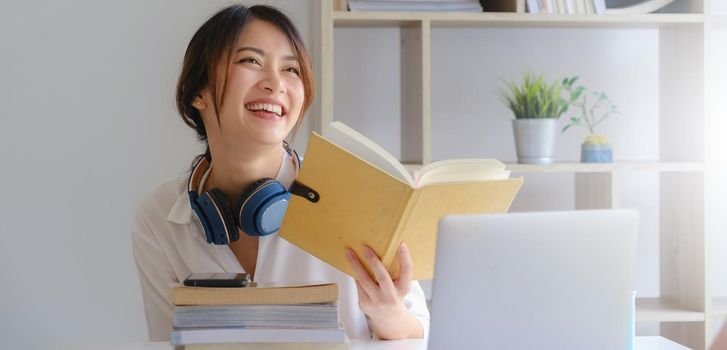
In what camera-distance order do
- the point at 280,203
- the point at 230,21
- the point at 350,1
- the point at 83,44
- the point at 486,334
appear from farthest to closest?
the point at 83,44 → the point at 350,1 → the point at 230,21 → the point at 280,203 → the point at 486,334

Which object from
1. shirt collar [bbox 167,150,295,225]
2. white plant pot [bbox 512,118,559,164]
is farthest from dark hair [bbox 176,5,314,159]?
white plant pot [bbox 512,118,559,164]

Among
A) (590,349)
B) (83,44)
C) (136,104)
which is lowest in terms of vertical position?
(590,349)

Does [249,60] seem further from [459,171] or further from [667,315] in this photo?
[667,315]

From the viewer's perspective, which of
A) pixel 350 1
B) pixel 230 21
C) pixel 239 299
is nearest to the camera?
pixel 239 299

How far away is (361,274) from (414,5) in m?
1.25

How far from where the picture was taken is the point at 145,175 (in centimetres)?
312

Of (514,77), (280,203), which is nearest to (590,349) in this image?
(280,203)

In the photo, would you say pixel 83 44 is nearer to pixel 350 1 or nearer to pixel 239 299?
pixel 350 1

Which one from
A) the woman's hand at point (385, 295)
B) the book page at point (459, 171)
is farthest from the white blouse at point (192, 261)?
the book page at point (459, 171)

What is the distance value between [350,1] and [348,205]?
128 centimetres

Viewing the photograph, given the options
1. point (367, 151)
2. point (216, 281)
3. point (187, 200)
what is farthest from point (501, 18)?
point (216, 281)

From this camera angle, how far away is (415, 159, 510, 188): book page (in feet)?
4.93

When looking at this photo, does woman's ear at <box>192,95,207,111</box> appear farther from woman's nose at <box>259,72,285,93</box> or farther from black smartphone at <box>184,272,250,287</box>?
black smartphone at <box>184,272,250,287</box>

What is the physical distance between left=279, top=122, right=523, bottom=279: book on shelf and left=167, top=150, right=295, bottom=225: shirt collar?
1.28 feet
